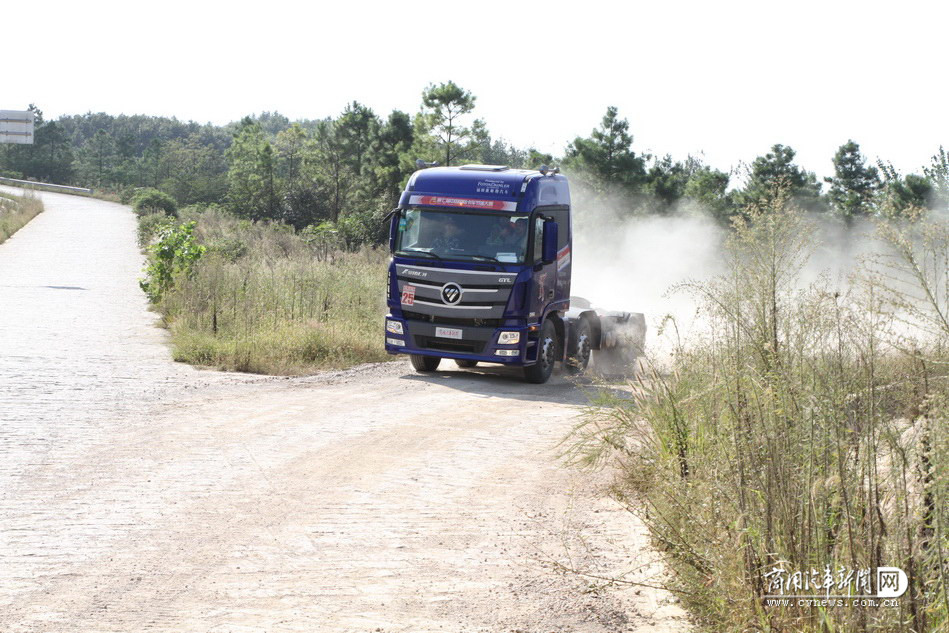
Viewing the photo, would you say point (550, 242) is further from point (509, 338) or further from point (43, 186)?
point (43, 186)

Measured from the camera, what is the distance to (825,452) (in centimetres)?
468

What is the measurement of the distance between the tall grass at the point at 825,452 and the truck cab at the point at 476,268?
8472 mm

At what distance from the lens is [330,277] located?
71.1ft

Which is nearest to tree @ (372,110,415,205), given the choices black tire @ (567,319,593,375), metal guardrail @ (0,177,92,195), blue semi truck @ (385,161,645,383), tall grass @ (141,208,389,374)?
tall grass @ (141,208,389,374)

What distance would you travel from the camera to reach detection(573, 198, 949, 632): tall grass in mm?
4281

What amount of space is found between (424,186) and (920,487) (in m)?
11.8

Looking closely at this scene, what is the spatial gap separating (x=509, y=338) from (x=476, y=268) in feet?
3.85

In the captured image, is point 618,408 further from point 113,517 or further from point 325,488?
point 113,517

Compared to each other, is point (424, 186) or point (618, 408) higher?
point (424, 186)

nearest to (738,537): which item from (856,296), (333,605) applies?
(856,296)

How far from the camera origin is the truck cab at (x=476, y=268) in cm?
1489

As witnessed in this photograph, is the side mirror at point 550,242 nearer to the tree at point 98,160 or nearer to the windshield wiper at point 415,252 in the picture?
the windshield wiper at point 415,252

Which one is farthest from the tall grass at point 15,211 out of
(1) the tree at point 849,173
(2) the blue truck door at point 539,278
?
(1) the tree at point 849,173

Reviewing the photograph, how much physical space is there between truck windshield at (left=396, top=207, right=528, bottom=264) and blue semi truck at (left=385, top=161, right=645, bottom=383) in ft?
0.05
